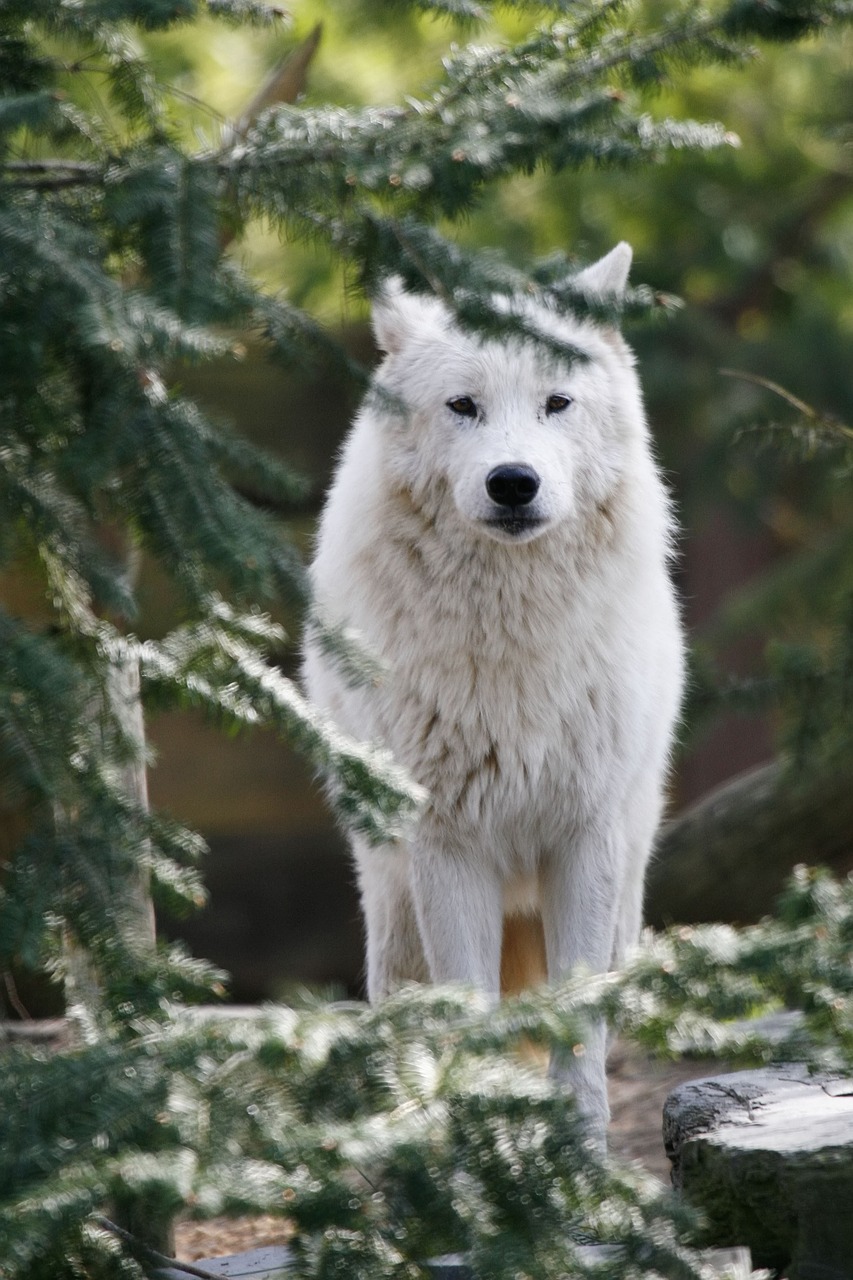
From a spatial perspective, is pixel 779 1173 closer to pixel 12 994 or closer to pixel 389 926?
pixel 389 926

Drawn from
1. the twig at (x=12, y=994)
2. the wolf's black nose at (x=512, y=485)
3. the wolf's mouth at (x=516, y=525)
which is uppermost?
the wolf's black nose at (x=512, y=485)

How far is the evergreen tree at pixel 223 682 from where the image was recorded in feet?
6.73

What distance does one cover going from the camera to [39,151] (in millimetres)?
3023

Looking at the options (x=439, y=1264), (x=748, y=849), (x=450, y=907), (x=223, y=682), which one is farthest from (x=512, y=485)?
(x=748, y=849)

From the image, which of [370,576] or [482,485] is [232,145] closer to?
[482,485]

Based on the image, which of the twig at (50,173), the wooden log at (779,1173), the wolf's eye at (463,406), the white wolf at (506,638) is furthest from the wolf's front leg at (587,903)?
the twig at (50,173)

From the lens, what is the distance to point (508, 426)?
416 centimetres

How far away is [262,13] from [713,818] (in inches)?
209

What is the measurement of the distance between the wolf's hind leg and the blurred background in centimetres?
530

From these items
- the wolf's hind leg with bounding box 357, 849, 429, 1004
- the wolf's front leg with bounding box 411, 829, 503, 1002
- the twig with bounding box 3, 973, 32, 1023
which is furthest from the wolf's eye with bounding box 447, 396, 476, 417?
the twig with bounding box 3, 973, 32, 1023

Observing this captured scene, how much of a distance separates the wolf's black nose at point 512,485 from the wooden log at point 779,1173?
1.65 m

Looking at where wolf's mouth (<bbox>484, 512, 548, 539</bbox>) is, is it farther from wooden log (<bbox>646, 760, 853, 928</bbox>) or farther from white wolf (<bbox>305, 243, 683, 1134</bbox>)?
wooden log (<bbox>646, 760, 853, 928</bbox>)

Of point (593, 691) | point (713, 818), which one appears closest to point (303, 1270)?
point (593, 691)

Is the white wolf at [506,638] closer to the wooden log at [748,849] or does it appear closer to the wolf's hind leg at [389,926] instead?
the wolf's hind leg at [389,926]
